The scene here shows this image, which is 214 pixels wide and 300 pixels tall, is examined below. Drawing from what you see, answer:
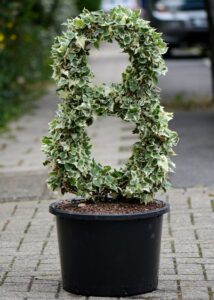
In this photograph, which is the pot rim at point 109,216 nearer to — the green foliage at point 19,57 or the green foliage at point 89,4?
the green foliage at point 19,57

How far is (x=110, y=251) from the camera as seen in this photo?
18.7 feet

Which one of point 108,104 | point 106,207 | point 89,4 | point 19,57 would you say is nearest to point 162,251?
point 106,207

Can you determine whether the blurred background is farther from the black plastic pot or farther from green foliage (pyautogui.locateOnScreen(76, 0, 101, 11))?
green foliage (pyautogui.locateOnScreen(76, 0, 101, 11))

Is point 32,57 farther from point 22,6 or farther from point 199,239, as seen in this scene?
point 199,239

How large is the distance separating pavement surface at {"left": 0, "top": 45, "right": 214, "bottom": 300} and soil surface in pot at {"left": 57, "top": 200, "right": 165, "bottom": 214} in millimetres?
501

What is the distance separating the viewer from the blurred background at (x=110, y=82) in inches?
434

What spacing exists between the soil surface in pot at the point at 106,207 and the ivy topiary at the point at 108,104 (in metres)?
0.06

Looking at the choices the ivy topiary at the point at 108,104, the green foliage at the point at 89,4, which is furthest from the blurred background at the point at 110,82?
the green foliage at the point at 89,4

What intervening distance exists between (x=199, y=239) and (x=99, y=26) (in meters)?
2.14

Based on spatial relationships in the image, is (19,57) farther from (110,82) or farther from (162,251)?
(162,251)

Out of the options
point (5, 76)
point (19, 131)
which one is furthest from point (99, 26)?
point (5, 76)

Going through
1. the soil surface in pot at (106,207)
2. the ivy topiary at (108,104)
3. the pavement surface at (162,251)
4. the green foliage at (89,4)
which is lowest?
the pavement surface at (162,251)

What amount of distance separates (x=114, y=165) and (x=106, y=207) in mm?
4352

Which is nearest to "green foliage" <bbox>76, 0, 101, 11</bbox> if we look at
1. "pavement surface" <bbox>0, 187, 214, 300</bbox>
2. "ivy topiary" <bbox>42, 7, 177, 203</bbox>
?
"pavement surface" <bbox>0, 187, 214, 300</bbox>
